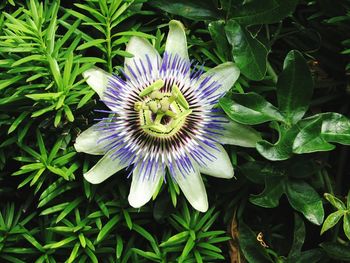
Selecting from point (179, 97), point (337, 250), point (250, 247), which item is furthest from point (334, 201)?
point (179, 97)

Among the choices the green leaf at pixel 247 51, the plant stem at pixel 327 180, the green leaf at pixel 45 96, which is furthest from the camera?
the plant stem at pixel 327 180

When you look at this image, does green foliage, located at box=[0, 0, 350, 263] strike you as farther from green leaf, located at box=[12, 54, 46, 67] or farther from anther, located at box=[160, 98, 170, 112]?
anther, located at box=[160, 98, 170, 112]

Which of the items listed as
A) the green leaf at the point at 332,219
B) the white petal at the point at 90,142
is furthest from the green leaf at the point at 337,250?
the white petal at the point at 90,142

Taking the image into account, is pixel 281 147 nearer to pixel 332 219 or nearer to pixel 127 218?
pixel 332 219

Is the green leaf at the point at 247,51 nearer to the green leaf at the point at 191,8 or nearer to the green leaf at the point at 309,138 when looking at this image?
the green leaf at the point at 191,8

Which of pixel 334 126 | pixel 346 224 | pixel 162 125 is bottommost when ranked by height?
pixel 346 224
